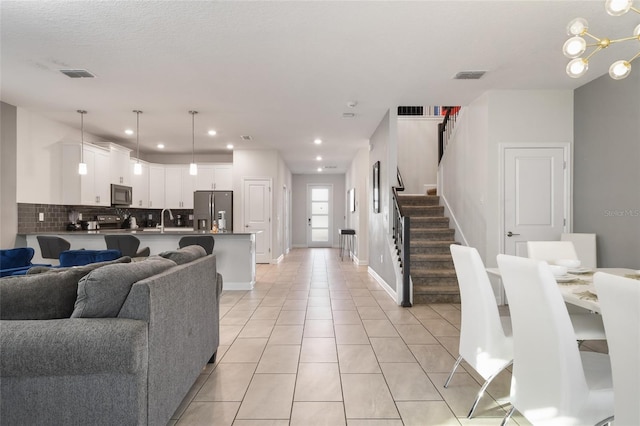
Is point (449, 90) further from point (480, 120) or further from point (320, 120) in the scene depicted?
point (320, 120)

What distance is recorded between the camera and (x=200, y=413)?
223cm

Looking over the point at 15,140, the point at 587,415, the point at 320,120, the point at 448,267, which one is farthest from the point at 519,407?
the point at 15,140

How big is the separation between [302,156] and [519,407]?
8.59 metres

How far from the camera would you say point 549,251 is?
3340 millimetres

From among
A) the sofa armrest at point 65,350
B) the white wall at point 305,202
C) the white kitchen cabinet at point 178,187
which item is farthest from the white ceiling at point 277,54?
the white wall at point 305,202

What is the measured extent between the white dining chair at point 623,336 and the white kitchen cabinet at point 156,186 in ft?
29.2

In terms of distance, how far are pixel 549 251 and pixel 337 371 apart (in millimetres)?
2143

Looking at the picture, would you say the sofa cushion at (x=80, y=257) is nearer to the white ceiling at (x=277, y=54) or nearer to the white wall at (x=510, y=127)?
the white ceiling at (x=277, y=54)

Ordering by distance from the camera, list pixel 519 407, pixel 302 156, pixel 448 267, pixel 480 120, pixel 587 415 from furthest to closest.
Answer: pixel 302 156, pixel 448 267, pixel 480 120, pixel 519 407, pixel 587 415

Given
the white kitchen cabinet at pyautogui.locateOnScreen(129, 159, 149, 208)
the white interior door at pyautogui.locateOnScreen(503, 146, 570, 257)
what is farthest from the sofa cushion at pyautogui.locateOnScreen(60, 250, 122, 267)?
the white kitchen cabinet at pyautogui.locateOnScreen(129, 159, 149, 208)

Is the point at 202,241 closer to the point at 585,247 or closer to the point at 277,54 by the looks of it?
the point at 277,54

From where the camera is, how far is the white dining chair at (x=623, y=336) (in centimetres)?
114

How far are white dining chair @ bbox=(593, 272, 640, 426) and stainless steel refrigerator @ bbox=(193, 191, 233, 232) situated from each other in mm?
8082

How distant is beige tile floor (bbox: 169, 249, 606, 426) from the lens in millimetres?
2217
